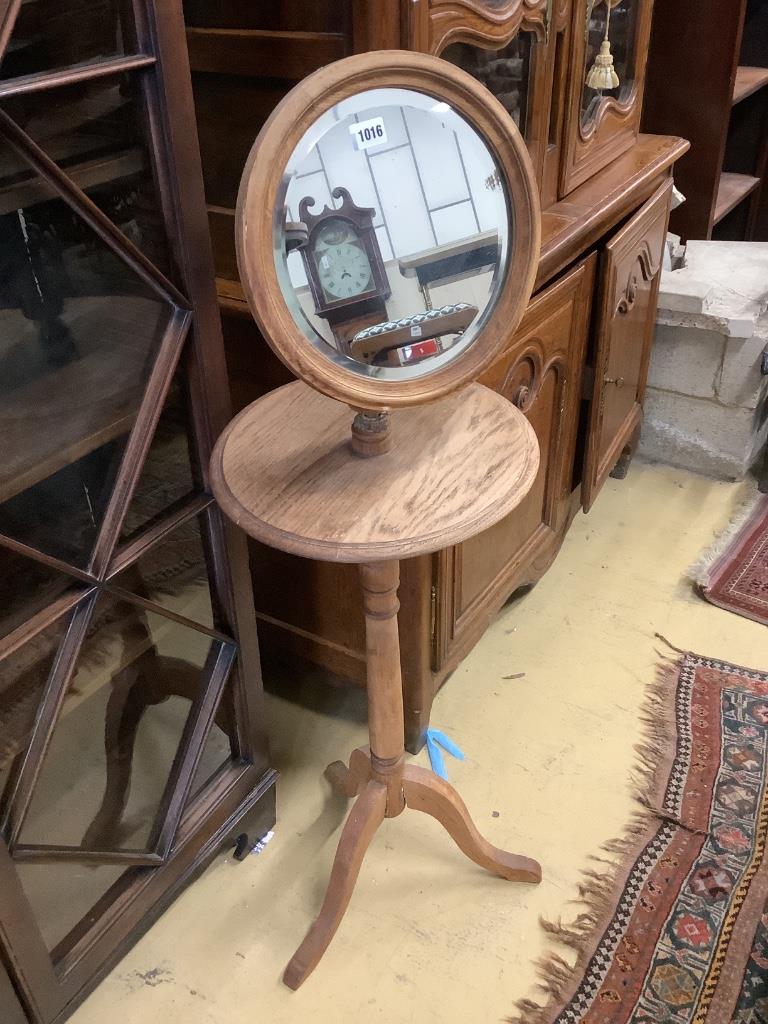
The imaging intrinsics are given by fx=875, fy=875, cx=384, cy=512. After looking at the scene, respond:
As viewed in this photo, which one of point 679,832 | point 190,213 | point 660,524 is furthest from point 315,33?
point 660,524

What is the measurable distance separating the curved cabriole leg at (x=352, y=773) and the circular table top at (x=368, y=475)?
20.0 inches

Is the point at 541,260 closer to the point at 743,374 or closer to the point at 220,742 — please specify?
the point at 220,742

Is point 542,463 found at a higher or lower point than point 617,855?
higher

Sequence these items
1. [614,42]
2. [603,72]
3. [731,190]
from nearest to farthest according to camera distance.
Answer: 1. [603,72]
2. [614,42]
3. [731,190]

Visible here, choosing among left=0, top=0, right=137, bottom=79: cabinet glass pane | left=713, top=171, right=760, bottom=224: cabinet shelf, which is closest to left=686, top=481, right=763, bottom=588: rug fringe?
left=713, top=171, right=760, bottom=224: cabinet shelf

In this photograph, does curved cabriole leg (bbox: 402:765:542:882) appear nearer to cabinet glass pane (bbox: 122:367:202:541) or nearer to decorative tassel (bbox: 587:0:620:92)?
cabinet glass pane (bbox: 122:367:202:541)

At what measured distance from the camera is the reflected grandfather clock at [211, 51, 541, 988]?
0.70 metres

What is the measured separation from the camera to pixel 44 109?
2.41 ft

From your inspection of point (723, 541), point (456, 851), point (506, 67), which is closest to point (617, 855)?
point (456, 851)

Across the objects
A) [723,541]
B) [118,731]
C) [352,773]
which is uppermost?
[118,731]

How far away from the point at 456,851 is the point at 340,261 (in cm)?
91

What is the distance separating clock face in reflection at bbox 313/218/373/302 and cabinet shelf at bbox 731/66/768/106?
5.51ft

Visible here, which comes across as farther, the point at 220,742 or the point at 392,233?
the point at 220,742

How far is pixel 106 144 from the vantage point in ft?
2.66
